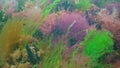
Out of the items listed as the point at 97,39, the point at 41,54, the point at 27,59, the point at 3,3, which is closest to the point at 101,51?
the point at 97,39

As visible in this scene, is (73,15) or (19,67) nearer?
(19,67)

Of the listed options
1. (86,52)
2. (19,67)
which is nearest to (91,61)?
(86,52)

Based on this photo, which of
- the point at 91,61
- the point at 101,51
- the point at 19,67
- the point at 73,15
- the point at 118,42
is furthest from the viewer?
the point at 73,15

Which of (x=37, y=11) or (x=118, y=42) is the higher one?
(x=37, y=11)

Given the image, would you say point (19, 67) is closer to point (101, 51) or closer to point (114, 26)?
point (101, 51)

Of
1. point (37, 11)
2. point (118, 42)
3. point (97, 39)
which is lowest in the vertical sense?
point (118, 42)

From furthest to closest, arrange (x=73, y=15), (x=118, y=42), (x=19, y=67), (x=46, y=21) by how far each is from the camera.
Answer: (x=73, y=15)
(x=46, y=21)
(x=118, y=42)
(x=19, y=67)

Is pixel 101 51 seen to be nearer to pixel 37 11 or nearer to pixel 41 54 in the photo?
pixel 41 54
